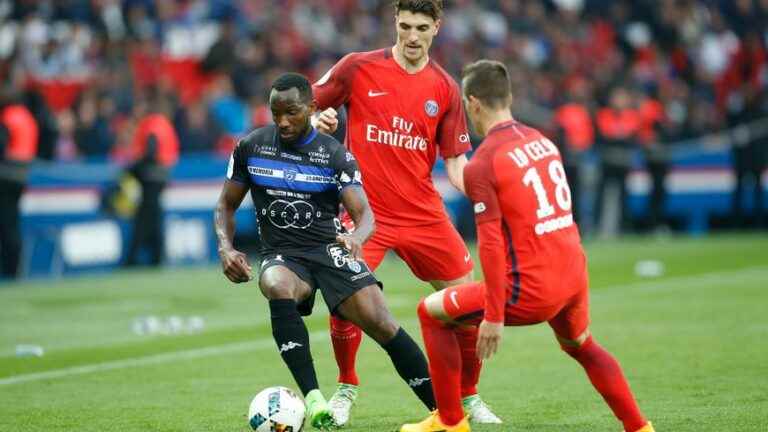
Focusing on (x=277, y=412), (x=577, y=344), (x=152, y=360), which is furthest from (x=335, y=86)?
(x=152, y=360)

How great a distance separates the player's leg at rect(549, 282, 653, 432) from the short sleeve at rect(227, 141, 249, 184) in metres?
2.23

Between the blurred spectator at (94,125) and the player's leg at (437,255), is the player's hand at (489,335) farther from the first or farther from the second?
the blurred spectator at (94,125)

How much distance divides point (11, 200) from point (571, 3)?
15543mm

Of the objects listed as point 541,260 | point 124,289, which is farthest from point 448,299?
point 124,289

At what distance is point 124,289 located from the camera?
18719 millimetres

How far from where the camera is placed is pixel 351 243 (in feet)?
28.0

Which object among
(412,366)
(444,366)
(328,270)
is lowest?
(412,366)

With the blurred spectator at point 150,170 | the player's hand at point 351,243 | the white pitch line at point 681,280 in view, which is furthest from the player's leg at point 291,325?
the blurred spectator at point 150,170

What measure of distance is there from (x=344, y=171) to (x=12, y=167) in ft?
41.0

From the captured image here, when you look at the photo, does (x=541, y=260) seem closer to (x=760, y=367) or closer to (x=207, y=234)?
(x=760, y=367)

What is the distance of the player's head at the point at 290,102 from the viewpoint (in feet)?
28.4

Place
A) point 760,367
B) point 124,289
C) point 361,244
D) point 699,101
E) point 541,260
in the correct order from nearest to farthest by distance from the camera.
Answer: point 541,260
point 361,244
point 760,367
point 124,289
point 699,101

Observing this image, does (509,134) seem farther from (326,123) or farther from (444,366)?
(326,123)

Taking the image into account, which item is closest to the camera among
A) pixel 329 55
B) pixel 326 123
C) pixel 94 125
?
pixel 326 123
